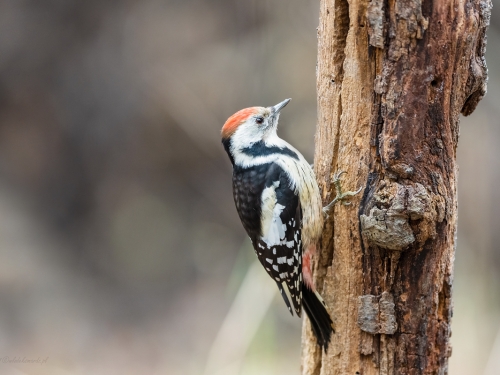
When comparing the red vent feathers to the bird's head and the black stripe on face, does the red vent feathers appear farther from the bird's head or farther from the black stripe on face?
the black stripe on face

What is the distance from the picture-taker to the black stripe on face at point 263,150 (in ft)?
10.6

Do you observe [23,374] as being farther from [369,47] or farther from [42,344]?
[369,47]

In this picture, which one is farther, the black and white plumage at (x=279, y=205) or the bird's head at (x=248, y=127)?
the bird's head at (x=248, y=127)

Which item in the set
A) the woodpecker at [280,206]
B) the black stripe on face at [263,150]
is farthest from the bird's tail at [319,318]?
the black stripe on face at [263,150]

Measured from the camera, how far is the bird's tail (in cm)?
271

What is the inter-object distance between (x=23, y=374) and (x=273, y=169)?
13.7ft

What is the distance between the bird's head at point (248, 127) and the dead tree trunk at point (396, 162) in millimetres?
684

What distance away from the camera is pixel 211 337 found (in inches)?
240

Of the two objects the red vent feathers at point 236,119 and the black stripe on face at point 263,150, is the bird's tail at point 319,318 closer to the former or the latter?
the black stripe on face at point 263,150

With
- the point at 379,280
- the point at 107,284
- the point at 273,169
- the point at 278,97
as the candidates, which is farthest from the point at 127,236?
the point at 379,280

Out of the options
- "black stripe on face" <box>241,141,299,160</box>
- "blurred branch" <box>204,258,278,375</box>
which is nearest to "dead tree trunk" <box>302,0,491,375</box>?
"black stripe on face" <box>241,141,299,160</box>

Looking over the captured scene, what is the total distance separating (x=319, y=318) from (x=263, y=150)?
3.74 feet

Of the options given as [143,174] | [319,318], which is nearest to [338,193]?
[319,318]

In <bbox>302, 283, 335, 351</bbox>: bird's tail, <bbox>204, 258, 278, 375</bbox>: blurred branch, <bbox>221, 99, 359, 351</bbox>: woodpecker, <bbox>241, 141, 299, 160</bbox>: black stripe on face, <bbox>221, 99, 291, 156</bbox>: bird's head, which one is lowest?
<bbox>204, 258, 278, 375</bbox>: blurred branch
